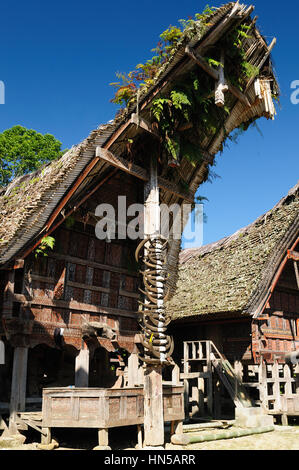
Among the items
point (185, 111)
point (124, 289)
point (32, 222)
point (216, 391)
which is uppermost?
point (185, 111)

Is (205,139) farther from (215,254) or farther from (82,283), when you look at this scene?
(215,254)

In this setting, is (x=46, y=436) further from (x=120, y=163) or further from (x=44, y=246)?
(x=120, y=163)

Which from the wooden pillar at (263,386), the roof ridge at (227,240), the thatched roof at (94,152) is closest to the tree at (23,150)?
the roof ridge at (227,240)

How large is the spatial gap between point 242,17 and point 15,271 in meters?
8.62

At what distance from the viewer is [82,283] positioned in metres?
12.1

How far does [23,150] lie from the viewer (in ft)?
83.6

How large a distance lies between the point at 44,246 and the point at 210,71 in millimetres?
6152

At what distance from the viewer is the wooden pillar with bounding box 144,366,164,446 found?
9.82 meters

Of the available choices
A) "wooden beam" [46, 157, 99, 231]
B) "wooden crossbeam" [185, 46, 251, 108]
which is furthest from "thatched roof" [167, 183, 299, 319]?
"wooden beam" [46, 157, 99, 231]

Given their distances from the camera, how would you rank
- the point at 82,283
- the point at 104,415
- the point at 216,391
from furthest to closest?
the point at 216,391, the point at 82,283, the point at 104,415

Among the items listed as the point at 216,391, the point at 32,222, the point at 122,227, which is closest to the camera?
the point at 32,222

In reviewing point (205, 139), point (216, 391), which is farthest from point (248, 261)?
point (205, 139)

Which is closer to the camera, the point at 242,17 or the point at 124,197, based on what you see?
the point at 242,17

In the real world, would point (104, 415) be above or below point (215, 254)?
below
